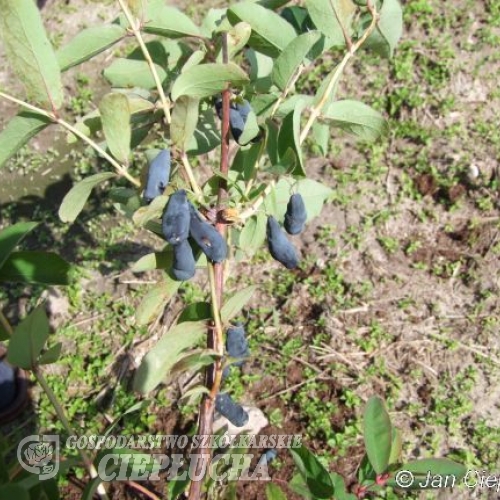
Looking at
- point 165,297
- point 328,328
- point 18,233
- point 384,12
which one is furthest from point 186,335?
point 328,328

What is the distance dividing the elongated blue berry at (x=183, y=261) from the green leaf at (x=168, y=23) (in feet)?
1.12

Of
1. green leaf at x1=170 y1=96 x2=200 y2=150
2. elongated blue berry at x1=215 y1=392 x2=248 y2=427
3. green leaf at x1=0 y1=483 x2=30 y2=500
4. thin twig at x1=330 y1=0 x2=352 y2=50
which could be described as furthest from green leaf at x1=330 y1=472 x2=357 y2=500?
thin twig at x1=330 y1=0 x2=352 y2=50

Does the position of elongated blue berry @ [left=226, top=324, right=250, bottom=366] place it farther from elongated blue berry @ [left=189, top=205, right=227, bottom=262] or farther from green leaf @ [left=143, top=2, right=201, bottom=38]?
green leaf @ [left=143, top=2, right=201, bottom=38]

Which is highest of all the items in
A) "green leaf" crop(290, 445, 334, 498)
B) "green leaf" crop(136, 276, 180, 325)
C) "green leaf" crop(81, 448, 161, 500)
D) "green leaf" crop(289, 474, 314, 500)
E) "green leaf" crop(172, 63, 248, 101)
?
"green leaf" crop(172, 63, 248, 101)

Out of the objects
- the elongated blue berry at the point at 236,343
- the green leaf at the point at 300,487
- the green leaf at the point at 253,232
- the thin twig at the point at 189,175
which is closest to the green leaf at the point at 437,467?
the green leaf at the point at 300,487

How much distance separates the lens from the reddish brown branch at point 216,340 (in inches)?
41.3

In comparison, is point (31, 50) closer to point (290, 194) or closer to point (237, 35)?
point (237, 35)

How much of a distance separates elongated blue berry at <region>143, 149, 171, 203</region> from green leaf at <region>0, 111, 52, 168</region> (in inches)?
7.4

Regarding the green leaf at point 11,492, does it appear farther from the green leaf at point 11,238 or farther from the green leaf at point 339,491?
the green leaf at point 339,491

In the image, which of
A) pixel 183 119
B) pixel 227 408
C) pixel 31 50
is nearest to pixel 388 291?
pixel 227 408

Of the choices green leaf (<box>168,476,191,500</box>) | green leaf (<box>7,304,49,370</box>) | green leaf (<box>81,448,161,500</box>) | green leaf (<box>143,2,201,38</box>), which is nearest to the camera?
green leaf (<box>7,304,49,370</box>)

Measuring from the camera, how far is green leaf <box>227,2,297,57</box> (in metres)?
0.99

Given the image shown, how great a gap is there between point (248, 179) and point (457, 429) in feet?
3.73

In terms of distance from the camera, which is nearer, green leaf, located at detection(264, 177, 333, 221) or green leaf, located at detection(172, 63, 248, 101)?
green leaf, located at detection(172, 63, 248, 101)
